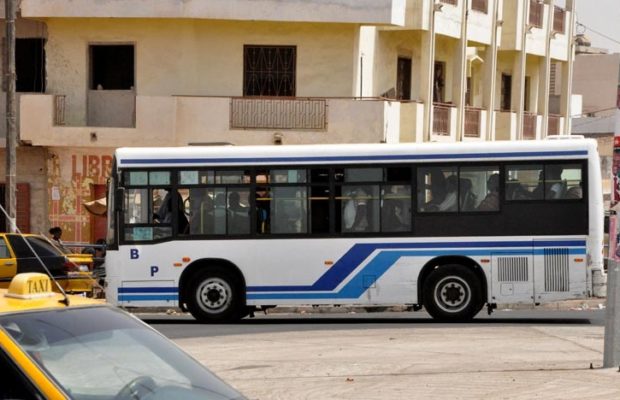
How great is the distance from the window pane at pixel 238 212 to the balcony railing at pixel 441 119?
18867 millimetres

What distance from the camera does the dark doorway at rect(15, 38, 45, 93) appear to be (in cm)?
3803

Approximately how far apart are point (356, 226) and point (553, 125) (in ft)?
104

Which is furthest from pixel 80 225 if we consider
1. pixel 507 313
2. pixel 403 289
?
pixel 403 289

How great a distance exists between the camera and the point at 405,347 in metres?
17.3

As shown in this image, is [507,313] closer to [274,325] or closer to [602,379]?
[274,325]

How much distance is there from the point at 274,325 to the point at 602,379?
9.74m

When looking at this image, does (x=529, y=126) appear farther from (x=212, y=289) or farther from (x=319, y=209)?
(x=212, y=289)

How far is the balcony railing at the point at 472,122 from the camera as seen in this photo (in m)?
44.2

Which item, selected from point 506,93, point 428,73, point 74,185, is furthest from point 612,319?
point 506,93

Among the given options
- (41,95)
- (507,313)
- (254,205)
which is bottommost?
(507,313)

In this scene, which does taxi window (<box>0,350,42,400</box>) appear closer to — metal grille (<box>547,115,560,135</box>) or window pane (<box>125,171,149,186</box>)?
window pane (<box>125,171,149,186</box>)

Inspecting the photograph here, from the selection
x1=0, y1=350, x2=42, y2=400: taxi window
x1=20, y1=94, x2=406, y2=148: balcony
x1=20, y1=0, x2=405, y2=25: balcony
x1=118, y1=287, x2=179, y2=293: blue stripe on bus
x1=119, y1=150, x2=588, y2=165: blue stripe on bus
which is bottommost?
x1=118, y1=287, x2=179, y2=293: blue stripe on bus

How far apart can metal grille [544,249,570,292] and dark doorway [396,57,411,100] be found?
19.1 m

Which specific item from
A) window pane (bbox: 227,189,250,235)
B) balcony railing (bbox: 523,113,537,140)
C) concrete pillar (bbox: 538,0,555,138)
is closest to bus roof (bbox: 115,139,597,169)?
window pane (bbox: 227,189,250,235)
